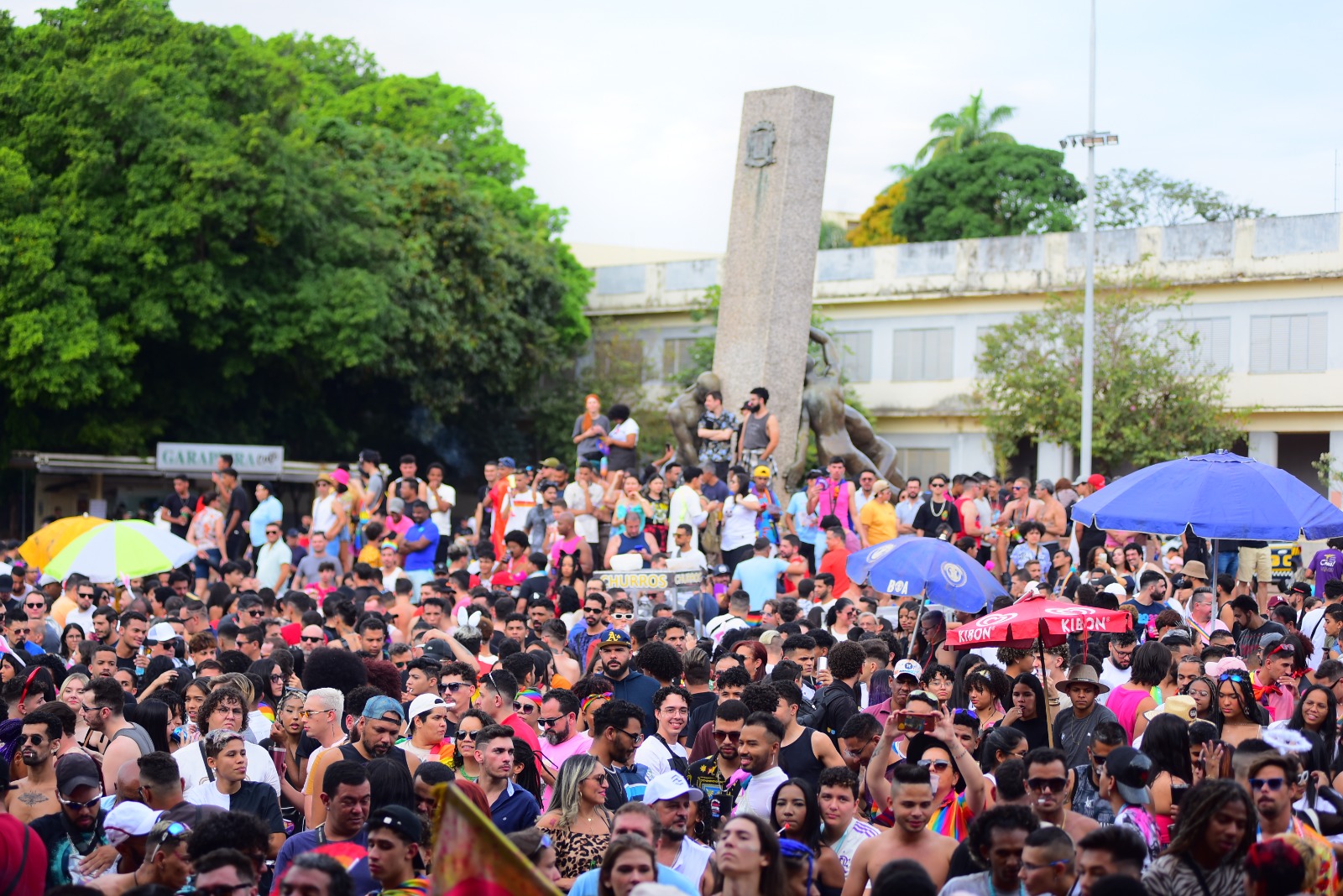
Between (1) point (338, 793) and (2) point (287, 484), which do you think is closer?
(1) point (338, 793)

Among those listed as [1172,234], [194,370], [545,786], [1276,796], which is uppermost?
[1172,234]

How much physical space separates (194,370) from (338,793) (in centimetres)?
2559

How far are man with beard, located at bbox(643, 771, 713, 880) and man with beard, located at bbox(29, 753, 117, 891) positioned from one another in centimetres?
227

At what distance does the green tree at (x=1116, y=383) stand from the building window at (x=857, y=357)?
4275mm

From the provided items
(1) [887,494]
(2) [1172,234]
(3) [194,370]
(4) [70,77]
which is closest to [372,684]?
(1) [887,494]

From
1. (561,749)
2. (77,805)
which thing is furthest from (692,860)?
(77,805)

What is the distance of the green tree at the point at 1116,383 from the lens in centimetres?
3209

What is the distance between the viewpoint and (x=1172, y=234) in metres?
34.6

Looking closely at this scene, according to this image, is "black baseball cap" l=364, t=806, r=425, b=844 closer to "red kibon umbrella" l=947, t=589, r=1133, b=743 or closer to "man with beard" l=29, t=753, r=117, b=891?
"man with beard" l=29, t=753, r=117, b=891

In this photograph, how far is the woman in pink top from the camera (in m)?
8.59

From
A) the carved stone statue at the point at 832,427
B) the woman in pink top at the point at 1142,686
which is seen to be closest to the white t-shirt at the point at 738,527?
the carved stone statue at the point at 832,427

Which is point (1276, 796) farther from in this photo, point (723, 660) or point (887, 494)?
point (887, 494)

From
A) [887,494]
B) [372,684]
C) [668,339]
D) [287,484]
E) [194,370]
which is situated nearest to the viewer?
[372,684]

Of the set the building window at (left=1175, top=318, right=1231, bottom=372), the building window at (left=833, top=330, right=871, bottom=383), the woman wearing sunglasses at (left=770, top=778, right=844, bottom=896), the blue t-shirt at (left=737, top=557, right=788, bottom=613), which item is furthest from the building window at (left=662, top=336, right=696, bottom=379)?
the woman wearing sunglasses at (left=770, top=778, right=844, bottom=896)
